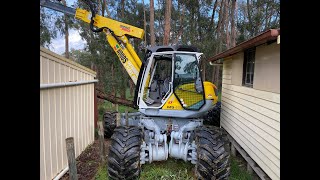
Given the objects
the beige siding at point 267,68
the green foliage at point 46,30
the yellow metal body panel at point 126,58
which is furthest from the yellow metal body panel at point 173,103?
the green foliage at point 46,30

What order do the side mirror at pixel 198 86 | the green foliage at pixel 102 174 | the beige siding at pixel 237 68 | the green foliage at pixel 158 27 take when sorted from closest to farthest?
1. the green foliage at pixel 102 174
2. the side mirror at pixel 198 86
3. the beige siding at pixel 237 68
4. the green foliage at pixel 158 27

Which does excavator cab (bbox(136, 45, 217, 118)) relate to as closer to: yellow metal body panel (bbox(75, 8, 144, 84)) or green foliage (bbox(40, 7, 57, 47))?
yellow metal body panel (bbox(75, 8, 144, 84))

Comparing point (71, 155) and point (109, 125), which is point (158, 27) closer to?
point (109, 125)

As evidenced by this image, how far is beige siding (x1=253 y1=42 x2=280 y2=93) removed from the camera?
3.82 m

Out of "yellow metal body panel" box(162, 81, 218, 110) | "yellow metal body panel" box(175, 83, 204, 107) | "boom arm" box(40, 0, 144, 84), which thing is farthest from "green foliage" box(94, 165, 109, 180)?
"boom arm" box(40, 0, 144, 84)

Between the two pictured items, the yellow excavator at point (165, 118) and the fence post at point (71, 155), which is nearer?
the fence post at point (71, 155)

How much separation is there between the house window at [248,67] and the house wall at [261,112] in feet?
0.54

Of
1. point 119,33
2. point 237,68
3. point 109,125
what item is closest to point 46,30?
point 109,125

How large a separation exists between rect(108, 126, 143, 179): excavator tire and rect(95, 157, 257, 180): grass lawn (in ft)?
1.71

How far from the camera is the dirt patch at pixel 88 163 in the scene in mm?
4896

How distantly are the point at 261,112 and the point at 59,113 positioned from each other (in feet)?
12.7

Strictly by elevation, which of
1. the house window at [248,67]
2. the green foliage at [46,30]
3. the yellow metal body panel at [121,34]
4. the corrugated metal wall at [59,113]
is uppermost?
the green foliage at [46,30]

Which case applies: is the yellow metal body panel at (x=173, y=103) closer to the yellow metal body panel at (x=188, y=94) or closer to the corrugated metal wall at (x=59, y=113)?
the yellow metal body panel at (x=188, y=94)
